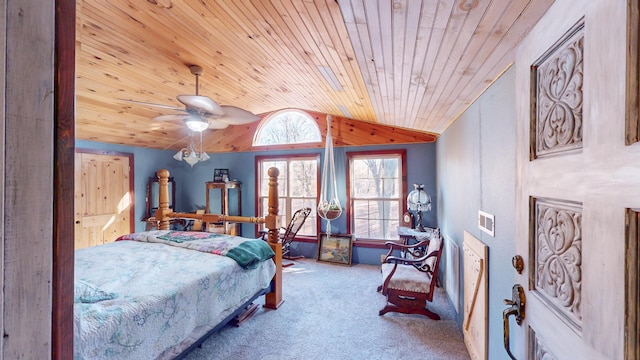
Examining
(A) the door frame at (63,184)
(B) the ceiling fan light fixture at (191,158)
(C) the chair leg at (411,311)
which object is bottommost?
(C) the chair leg at (411,311)

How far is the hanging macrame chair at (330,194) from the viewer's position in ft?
14.8

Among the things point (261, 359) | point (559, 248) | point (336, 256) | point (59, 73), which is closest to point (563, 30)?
point (559, 248)

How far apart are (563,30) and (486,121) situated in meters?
1.23

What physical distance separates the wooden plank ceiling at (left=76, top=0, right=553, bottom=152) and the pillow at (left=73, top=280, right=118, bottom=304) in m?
1.85

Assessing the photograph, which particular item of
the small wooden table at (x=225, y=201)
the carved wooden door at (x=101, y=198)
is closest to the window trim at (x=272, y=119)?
the small wooden table at (x=225, y=201)

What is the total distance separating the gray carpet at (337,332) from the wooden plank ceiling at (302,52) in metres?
A: 2.12

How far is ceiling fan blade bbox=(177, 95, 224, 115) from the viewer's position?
2.35 m

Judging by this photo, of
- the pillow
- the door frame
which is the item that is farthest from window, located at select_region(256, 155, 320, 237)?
the door frame

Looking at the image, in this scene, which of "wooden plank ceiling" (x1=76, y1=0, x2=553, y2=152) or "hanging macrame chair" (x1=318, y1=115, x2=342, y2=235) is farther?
"hanging macrame chair" (x1=318, y1=115, x2=342, y2=235)

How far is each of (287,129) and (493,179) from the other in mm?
3973

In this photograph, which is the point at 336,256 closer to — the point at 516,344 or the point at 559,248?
the point at 516,344

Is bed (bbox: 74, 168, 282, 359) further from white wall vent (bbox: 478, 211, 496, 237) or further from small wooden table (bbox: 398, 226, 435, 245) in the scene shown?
white wall vent (bbox: 478, 211, 496, 237)

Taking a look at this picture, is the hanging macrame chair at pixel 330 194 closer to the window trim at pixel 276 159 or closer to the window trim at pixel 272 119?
the window trim at pixel 276 159

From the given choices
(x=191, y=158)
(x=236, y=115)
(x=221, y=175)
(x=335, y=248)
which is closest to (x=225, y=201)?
(x=221, y=175)
